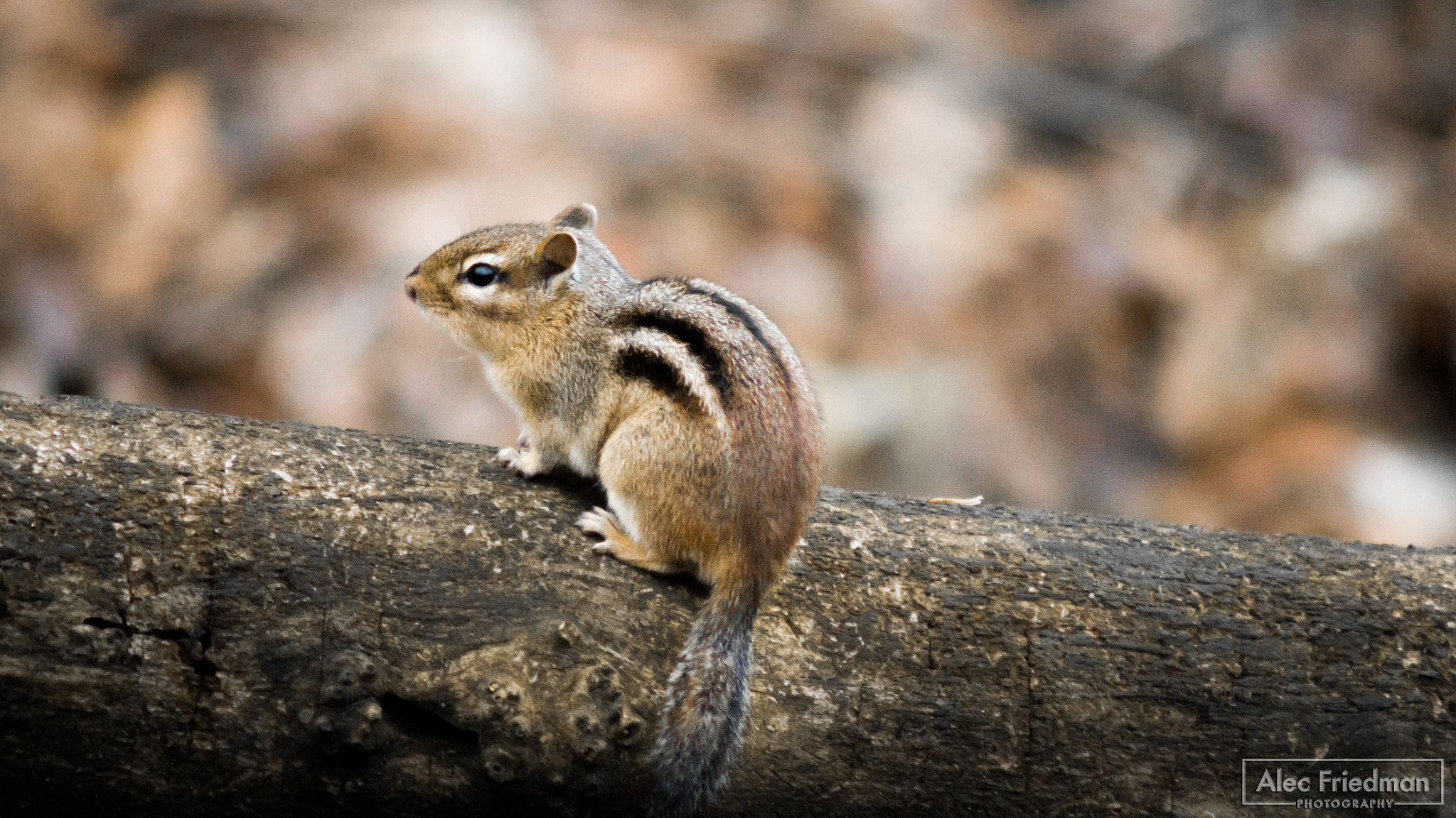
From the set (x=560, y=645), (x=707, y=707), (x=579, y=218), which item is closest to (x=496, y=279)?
(x=579, y=218)

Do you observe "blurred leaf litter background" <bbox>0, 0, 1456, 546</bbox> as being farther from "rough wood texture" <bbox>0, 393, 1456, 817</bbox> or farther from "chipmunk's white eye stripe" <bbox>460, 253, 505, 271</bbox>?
"rough wood texture" <bbox>0, 393, 1456, 817</bbox>

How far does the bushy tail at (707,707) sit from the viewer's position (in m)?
1.97

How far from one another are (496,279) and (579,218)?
444 millimetres

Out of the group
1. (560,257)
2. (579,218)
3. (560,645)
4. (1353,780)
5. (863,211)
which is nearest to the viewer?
(560,645)

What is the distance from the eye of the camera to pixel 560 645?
202 cm

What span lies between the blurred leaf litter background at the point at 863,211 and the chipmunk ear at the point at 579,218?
5.37ft

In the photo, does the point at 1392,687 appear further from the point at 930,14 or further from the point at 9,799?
the point at 930,14

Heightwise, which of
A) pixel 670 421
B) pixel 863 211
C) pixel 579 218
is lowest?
pixel 670 421

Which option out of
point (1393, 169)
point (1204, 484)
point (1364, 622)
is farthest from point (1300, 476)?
point (1364, 622)

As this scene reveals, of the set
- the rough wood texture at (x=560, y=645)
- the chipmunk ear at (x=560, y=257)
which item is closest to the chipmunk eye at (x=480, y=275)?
the chipmunk ear at (x=560, y=257)

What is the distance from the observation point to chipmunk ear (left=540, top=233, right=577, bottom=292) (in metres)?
2.70

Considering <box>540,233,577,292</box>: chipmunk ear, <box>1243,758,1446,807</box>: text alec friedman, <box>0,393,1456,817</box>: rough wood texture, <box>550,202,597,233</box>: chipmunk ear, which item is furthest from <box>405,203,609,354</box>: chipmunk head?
<box>1243,758,1446,807</box>: text alec friedman

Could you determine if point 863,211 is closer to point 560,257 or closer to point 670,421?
point 560,257

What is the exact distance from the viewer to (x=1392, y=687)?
2293 mm
